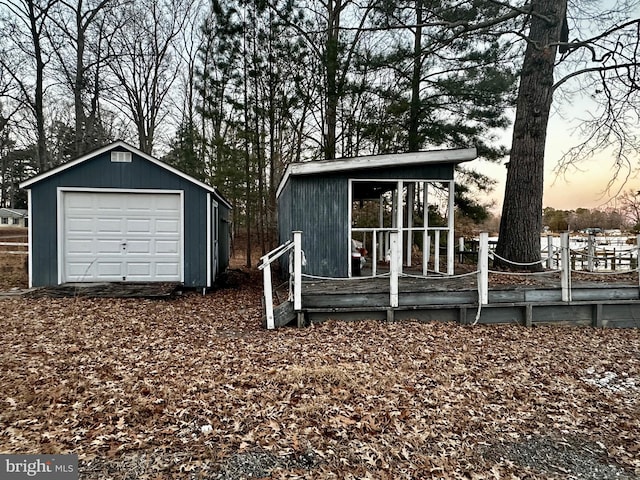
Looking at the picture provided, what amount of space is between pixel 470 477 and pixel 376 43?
1280 cm

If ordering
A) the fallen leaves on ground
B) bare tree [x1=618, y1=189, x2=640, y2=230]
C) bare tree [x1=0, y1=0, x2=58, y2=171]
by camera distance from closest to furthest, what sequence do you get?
the fallen leaves on ground
bare tree [x1=0, y1=0, x2=58, y2=171]
bare tree [x1=618, y1=189, x2=640, y2=230]

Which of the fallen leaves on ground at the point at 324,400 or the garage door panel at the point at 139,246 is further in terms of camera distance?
the garage door panel at the point at 139,246

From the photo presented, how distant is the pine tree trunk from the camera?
353 inches

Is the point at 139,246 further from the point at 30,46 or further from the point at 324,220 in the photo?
the point at 30,46

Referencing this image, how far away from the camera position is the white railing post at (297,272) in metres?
5.61

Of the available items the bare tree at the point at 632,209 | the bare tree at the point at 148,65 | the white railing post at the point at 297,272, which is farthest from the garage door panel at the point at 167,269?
the bare tree at the point at 632,209

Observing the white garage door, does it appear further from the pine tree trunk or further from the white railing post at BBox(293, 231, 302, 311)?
the pine tree trunk

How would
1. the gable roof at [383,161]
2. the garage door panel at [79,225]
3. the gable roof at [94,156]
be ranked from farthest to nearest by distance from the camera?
the garage door panel at [79,225] → the gable roof at [94,156] → the gable roof at [383,161]

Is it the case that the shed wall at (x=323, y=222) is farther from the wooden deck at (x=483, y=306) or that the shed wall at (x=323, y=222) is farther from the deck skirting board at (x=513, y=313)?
the deck skirting board at (x=513, y=313)

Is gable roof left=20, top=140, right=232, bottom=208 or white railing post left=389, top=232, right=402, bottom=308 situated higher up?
gable roof left=20, top=140, right=232, bottom=208

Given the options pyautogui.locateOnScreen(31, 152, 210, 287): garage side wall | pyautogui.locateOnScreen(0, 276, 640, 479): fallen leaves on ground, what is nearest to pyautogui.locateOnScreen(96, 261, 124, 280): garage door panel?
pyautogui.locateOnScreen(31, 152, 210, 287): garage side wall

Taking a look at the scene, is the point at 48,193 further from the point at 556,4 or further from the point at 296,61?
the point at 556,4

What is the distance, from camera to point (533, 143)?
9.16 metres

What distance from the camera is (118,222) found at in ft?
29.6
